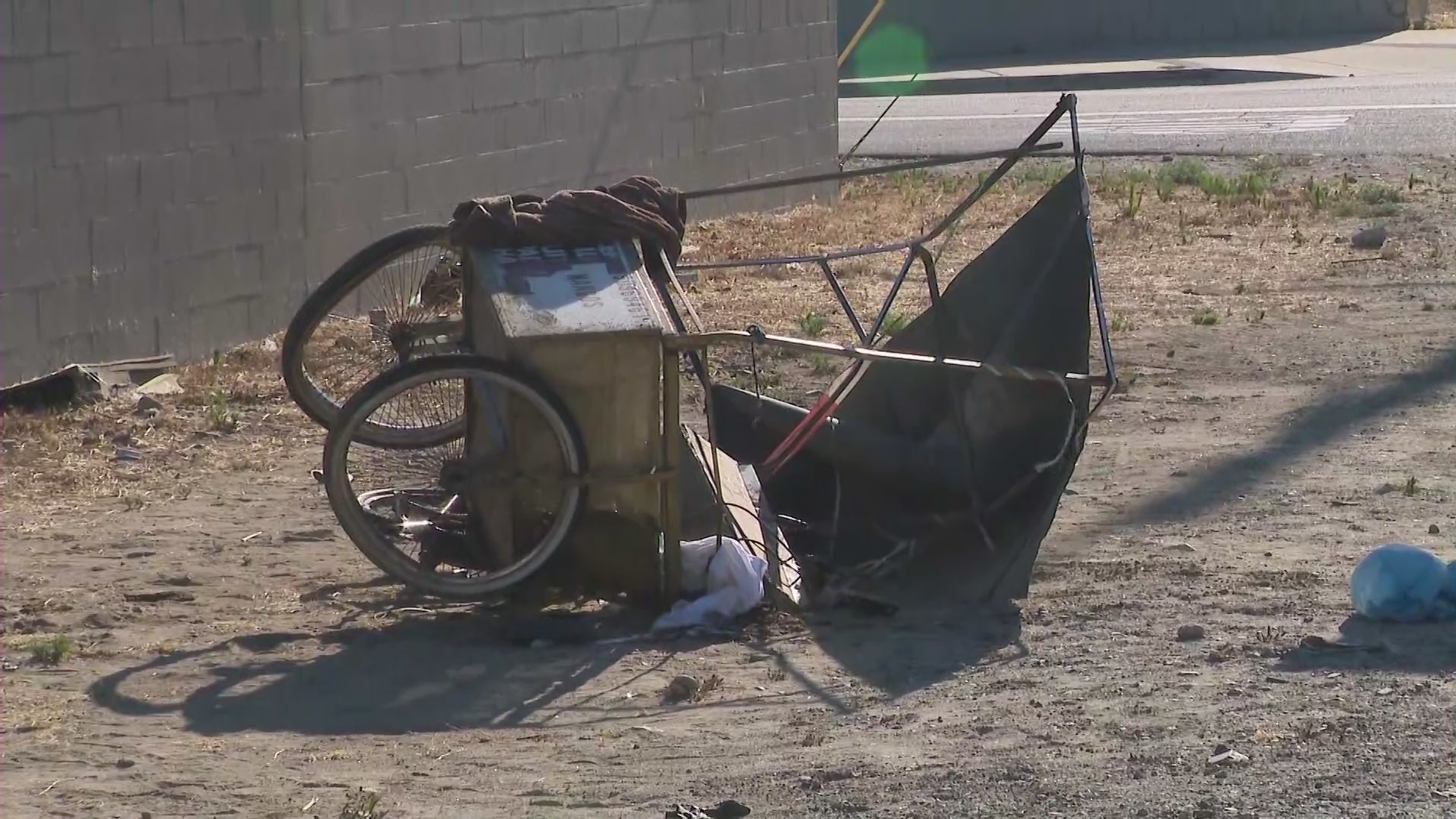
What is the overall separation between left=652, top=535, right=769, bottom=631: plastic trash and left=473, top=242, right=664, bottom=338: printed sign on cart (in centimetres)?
68

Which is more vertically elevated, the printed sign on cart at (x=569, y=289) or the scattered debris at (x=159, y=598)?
the printed sign on cart at (x=569, y=289)

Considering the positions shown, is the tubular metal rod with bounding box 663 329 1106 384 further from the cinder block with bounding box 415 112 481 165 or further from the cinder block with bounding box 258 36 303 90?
the cinder block with bounding box 415 112 481 165

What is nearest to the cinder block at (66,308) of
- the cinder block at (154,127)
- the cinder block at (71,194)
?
the cinder block at (71,194)

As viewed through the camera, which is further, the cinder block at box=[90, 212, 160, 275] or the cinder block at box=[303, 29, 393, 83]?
the cinder block at box=[303, 29, 393, 83]

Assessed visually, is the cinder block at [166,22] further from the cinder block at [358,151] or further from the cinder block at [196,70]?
the cinder block at [358,151]

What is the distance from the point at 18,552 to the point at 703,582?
2.22m

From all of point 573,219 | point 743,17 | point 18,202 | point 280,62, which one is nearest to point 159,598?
point 573,219

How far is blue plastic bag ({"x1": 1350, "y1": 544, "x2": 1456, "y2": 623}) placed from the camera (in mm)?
5035

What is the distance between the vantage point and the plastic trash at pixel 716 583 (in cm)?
534

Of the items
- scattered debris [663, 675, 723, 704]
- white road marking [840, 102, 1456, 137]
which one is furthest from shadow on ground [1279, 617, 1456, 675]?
white road marking [840, 102, 1456, 137]

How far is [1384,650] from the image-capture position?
191 inches

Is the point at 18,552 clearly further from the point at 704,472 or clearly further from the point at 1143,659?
the point at 1143,659

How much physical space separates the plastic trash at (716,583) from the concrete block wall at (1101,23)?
18.9 meters

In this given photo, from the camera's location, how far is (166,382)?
8117mm
